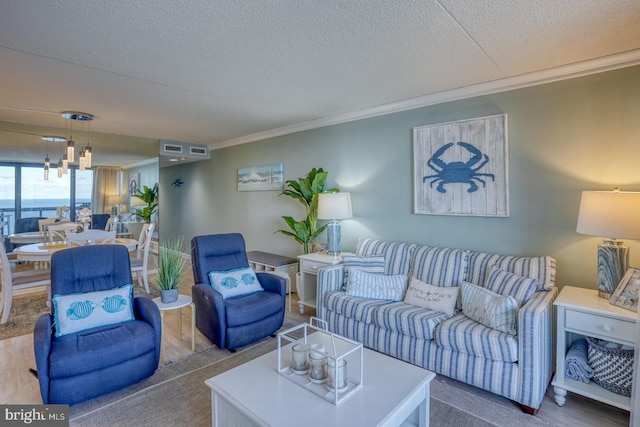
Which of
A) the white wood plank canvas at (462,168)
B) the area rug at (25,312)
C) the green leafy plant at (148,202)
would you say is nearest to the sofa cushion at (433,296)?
the white wood plank canvas at (462,168)

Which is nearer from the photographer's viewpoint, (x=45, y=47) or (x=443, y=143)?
(x=45, y=47)

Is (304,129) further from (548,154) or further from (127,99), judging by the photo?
(548,154)

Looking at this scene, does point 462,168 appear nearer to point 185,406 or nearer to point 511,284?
point 511,284

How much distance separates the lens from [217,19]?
1.87 m

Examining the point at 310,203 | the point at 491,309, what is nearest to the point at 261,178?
the point at 310,203

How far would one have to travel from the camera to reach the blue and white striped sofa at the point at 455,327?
2068 mm

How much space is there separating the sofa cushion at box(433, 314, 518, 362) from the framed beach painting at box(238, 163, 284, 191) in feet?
10.9

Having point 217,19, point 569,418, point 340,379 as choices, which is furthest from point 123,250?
point 569,418

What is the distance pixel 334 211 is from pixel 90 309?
2.42m

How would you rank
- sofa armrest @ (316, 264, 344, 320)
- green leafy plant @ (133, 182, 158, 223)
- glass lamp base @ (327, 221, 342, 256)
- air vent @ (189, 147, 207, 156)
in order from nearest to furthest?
sofa armrest @ (316, 264, 344, 320) < glass lamp base @ (327, 221, 342, 256) < green leafy plant @ (133, 182, 158, 223) < air vent @ (189, 147, 207, 156)

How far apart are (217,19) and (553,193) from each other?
9.35 feet

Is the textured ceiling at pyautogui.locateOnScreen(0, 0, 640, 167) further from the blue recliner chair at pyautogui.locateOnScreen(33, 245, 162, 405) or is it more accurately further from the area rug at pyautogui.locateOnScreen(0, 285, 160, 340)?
the area rug at pyautogui.locateOnScreen(0, 285, 160, 340)

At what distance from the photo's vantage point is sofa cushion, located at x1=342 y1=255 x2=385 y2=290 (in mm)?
3246

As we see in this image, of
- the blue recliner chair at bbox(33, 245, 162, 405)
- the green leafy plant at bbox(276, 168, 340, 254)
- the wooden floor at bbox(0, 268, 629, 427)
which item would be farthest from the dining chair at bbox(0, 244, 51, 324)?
the green leafy plant at bbox(276, 168, 340, 254)
